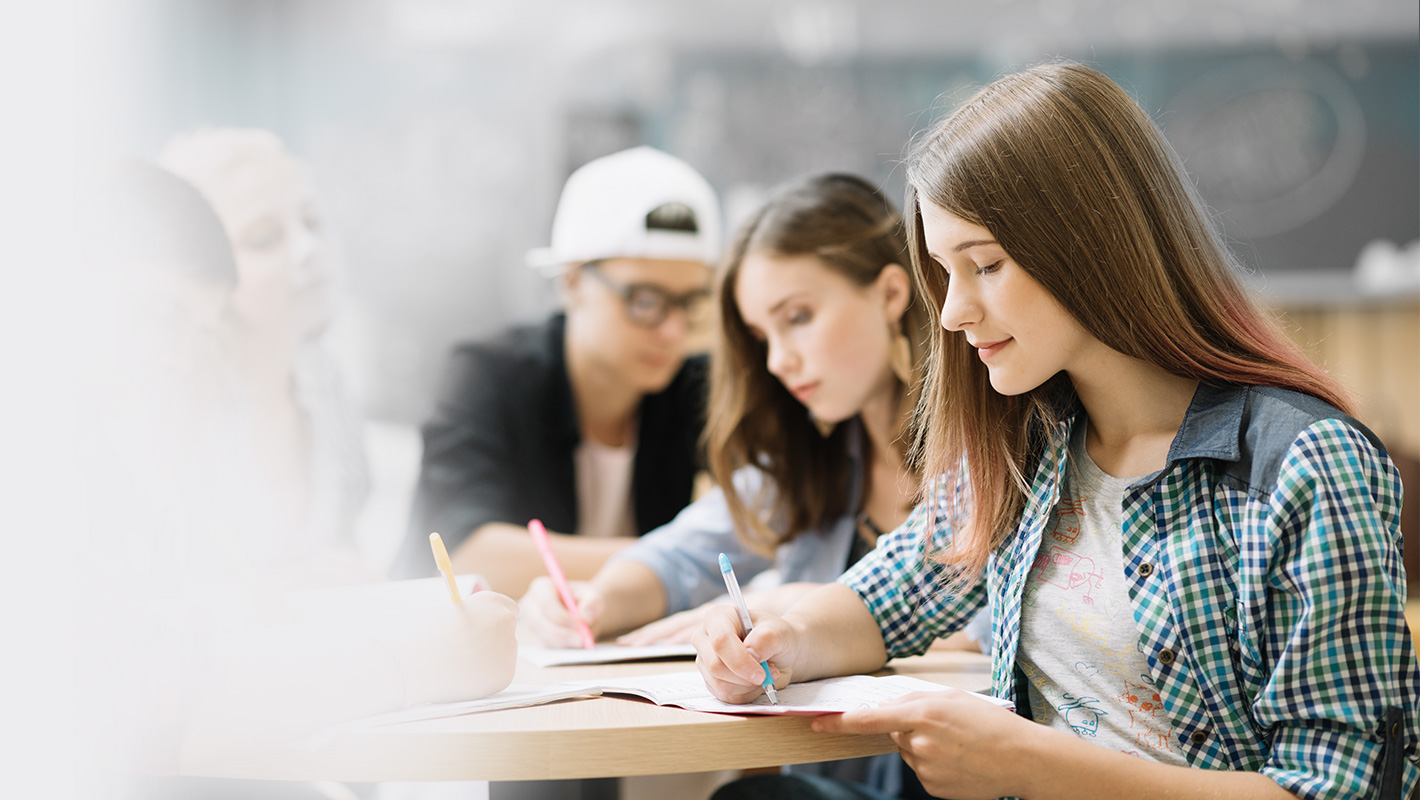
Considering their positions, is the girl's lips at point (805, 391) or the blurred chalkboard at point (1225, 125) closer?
the girl's lips at point (805, 391)

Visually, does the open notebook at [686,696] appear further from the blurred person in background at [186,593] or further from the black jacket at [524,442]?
the black jacket at [524,442]

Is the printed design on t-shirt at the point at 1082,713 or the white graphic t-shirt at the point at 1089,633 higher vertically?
the white graphic t-shirt at the point at 1089,633

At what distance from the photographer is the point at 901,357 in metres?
1.23

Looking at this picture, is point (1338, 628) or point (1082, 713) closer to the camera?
point (1338, 628)

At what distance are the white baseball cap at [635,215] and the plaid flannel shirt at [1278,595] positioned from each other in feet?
3.23

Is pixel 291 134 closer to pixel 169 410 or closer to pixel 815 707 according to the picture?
pixel 169 410

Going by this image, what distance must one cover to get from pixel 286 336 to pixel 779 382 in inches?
24.1

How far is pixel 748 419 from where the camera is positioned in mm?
1315

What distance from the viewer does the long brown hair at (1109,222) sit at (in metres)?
0.73

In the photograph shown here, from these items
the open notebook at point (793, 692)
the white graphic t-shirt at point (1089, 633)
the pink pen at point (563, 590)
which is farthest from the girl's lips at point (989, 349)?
the pink pen at point (563, 590)

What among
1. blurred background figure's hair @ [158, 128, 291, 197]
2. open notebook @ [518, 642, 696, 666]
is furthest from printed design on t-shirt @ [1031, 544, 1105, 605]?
blurred background figure's hair @ [158, 128, 291, 197]

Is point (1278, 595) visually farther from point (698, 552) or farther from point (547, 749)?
point (698, 552)

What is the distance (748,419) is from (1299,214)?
1.98m

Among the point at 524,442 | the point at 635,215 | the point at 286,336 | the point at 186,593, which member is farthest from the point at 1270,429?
the point at 524,442
